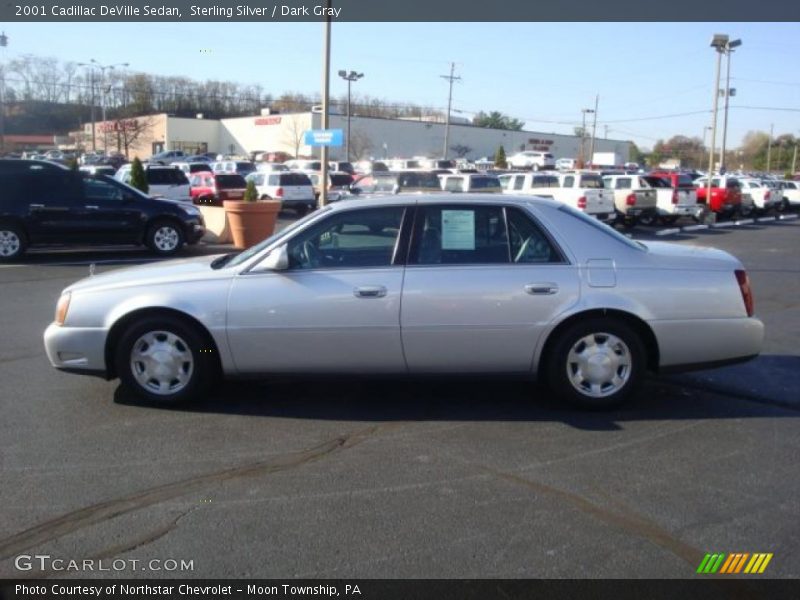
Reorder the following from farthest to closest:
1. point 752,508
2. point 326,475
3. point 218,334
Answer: point 218,334
point 326,475
point 752,508

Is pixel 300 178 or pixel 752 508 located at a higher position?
pixel 300 178

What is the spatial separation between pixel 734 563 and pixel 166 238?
1393 centimetres

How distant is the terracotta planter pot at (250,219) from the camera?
55.7ft

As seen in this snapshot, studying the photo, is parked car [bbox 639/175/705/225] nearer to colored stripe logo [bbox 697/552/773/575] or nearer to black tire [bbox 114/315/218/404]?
black tire [bbox 114/315/218/404]

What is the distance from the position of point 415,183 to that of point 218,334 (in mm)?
18425

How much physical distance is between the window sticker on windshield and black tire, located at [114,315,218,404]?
1883 millimetres

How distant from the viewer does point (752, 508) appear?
164 inches

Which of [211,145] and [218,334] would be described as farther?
[211,145]

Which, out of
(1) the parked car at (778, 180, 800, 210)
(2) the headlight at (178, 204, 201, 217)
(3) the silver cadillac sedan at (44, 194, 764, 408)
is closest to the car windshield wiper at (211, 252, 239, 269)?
(3) the silver cadillac sedan at (44, 194, 764, 408)

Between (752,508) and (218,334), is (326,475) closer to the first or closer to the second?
(218,334)

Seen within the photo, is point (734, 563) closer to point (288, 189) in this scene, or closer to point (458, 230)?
point (458, 230)

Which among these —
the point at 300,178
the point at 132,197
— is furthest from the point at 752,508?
the point at 300,178

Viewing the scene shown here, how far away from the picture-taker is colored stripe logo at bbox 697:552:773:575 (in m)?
3.54
